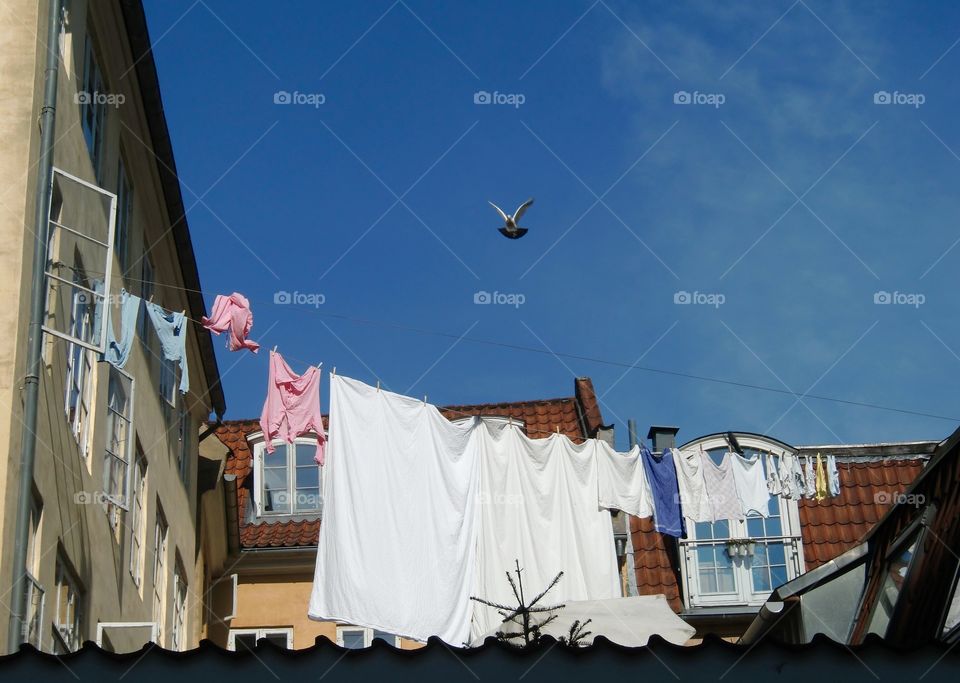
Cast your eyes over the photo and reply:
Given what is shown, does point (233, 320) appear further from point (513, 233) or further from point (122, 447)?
point (513, 233)

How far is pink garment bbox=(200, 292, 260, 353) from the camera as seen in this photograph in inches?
639

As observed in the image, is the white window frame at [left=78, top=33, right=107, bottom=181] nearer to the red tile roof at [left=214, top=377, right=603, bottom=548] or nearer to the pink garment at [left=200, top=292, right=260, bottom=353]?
the pink garment at [left=200, top=292, right=260, bottom=353]

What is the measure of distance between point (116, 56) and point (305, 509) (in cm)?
1072

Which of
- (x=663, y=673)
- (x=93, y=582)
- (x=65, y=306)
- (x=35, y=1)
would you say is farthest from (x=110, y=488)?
(x=663, y=673)

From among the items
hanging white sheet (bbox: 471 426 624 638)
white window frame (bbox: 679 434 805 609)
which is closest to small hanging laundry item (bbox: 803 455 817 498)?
white window frame (bbox: 679 434 805 609)

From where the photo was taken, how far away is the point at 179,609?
21.6 meters

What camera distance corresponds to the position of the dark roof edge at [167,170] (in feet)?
53.7

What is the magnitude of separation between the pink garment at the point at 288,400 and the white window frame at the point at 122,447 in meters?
1.60

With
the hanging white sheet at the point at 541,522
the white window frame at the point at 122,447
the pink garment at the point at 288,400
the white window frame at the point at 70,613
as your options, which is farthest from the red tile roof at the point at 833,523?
the white window frame at the point at 70,613

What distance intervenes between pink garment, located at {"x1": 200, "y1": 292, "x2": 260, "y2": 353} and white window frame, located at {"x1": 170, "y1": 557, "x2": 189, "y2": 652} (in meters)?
5.85

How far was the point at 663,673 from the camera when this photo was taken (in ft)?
27.3

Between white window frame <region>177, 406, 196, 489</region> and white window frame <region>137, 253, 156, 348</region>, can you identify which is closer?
white window frame <region>137, 253, 156, 348</region>

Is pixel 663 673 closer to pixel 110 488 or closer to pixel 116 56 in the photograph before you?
pixel 110 488

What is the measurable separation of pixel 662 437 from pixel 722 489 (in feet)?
17.0
